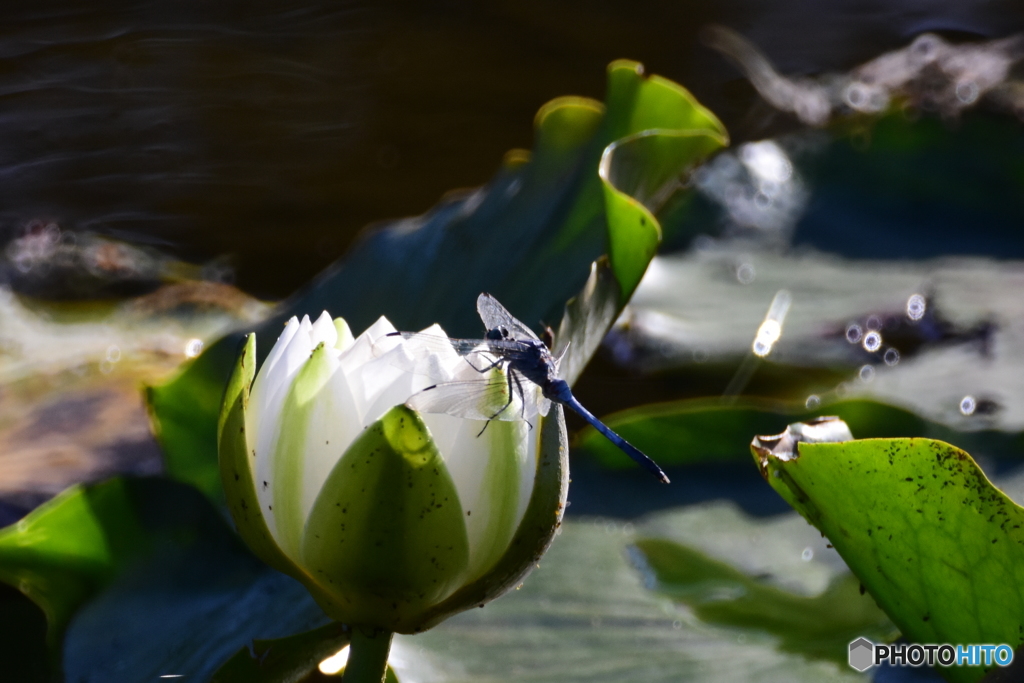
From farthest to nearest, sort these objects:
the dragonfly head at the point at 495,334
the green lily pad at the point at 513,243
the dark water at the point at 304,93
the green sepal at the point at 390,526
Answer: the dark water at the point at 304,93
the green lily pad at the point at 513,243
the dragonfly head at the point at 495,334
the green sepal at the point at 390,526

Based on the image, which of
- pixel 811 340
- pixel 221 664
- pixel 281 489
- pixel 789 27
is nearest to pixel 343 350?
pixel 281 489

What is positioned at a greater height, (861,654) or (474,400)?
(474,400)

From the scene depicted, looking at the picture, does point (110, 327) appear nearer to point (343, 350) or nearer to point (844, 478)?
point (343, 350)

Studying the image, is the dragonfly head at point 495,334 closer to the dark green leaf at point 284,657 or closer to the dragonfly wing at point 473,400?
the dragonfly wing at point 473,400

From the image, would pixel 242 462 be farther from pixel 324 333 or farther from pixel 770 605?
pixel 770 605

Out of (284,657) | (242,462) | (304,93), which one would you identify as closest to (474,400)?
(242,462)

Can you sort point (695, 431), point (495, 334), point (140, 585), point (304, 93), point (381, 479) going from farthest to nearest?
point (304, 93), point (695, 431), point (140, 585), point (495, 334), point (381, 479)

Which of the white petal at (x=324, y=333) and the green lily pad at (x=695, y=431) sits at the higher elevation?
the white petal at (x=324, y=333)

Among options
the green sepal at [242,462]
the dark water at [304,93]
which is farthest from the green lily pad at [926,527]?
the dark water at [304,93]
